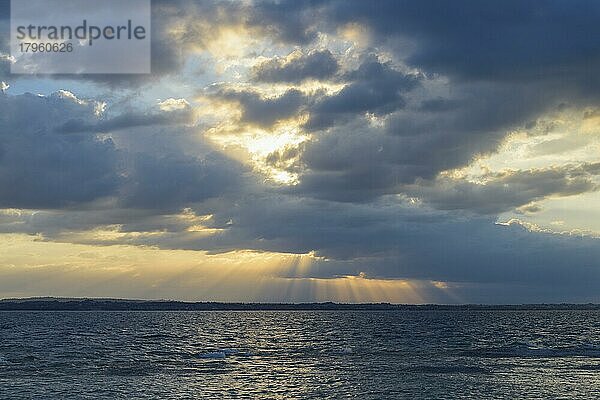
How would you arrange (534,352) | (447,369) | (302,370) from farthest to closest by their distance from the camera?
(534,352), (447,369), (302,370)

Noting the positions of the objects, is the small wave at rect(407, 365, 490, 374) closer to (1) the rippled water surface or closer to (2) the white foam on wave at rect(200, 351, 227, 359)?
(1) the rippled water surface

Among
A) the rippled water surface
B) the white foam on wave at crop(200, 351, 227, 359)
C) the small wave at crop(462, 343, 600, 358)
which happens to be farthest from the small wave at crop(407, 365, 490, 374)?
the white foam on wave at crop(200, 351, 227, 359)

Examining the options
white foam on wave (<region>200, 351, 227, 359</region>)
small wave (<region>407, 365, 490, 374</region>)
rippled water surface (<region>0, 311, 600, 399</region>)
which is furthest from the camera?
Answer: white foam on wave (<region>200, 351, 227, 359</region>)

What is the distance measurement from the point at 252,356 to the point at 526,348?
37.3 m

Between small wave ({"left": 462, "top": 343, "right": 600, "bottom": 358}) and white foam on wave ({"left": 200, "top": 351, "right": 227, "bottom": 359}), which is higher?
white foam on wave ({"left": 200, "top": 351, "right": 227, "bottom": 359})

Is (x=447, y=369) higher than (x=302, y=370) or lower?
lower

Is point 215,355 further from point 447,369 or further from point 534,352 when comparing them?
point 534,352

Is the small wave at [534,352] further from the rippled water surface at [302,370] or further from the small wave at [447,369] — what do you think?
the small wave at [447,369]

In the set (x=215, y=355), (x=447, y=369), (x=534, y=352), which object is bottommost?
(x=534, y=352)

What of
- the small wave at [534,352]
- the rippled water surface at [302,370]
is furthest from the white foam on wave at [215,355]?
the small wave at [534,352]

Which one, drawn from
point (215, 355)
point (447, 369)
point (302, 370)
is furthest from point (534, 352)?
point (215, 355)

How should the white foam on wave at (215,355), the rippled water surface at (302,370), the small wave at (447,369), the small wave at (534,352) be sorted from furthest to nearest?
the small wave at (534,352), the white foam on wave at (215,355), the small wave at (447,369), the rippled water surface at (302,370)

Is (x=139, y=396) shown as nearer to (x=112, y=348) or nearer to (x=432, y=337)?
(x=112, y=348)

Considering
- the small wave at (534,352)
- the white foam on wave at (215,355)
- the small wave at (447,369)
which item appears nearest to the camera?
the small wave at (447,369)
